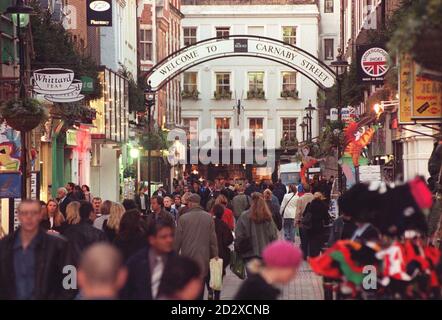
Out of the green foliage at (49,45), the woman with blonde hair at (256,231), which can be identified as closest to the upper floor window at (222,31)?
the green foliage at (49,45)

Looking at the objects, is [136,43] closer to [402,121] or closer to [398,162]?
[398,162]

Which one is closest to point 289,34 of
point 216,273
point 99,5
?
point 99,5

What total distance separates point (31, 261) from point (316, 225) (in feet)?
48.0

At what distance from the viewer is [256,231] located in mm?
19625

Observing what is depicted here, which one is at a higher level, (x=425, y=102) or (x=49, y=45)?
(x=49, y=45)

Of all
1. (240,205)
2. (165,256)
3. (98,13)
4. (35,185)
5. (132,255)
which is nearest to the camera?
(165,256)

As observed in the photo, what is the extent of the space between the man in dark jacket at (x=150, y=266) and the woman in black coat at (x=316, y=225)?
14029 mm

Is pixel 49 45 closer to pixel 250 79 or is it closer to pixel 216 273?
pixel 216 273

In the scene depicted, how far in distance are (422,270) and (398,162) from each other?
30.0m

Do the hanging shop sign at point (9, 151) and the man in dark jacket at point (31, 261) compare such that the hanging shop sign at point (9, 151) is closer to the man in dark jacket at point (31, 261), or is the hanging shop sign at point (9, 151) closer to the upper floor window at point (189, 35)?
the man in dark jacket at point (31, 261)

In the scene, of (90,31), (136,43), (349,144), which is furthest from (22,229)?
(136,43)

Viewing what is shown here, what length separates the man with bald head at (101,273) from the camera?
768 centimetres

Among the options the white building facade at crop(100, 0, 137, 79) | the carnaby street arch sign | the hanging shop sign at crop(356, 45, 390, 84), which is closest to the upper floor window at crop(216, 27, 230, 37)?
the white building facade at crop(100, 0, 137, 79)

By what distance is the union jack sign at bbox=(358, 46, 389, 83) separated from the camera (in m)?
34.6
